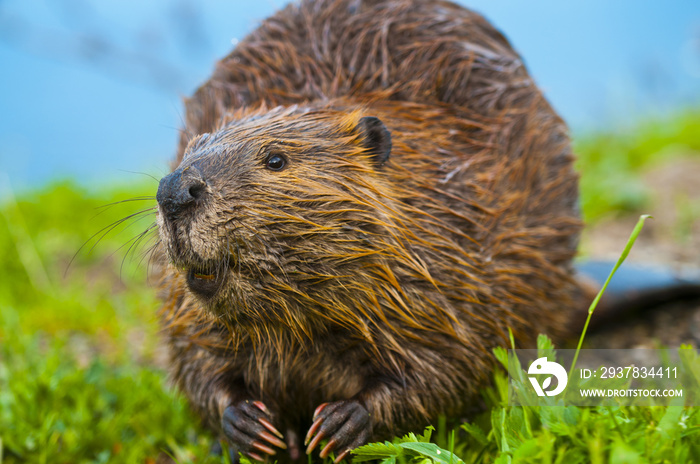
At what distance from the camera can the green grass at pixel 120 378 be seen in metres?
1.35

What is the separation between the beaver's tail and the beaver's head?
Result: 53.1 inches

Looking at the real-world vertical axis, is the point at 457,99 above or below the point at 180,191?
above

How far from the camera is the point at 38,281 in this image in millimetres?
4141

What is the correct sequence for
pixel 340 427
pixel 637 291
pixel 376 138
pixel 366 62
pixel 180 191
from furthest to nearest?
pixel 637 291, pixel 366 62, pixel 376 138, pixel 340 427, pixel 180 191

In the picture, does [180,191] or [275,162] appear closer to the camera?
[180,191]

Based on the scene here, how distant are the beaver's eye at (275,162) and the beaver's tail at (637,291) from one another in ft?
5.18

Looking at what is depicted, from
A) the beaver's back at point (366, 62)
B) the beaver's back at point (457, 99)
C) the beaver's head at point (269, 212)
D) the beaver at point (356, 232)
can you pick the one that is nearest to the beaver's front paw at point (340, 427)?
the beaver at point (356, 232)

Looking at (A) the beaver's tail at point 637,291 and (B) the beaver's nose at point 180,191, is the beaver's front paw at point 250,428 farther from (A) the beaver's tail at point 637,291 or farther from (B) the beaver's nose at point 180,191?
(A) the beaver's tail at point 637,291

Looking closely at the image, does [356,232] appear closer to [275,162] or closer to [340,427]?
[275,162]

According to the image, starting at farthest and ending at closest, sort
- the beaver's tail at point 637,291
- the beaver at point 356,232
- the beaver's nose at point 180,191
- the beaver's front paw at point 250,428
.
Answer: the beaver's tail at point 637,291 < the beaver's front paw at point 250,428 < the beaver at point 356,232 < the beaver's nose at point 180,191

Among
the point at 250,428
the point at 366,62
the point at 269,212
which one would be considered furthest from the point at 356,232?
the point at 366,62

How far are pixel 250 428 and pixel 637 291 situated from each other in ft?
5.64

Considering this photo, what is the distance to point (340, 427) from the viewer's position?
170 cm

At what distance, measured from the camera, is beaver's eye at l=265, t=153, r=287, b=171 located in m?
1.70
